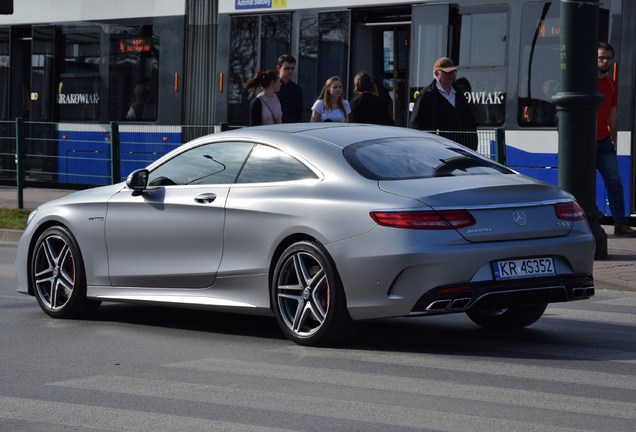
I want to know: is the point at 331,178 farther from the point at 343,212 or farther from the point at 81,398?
the point at 81,398

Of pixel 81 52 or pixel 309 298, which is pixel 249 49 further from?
pixel 309 298

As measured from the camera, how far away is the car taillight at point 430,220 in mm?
8102

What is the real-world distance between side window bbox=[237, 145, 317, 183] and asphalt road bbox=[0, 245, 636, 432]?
3.35 ft

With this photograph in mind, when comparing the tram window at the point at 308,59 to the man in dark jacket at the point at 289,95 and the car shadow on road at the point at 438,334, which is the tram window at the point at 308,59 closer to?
the man in dark jacket at the point at 289,95

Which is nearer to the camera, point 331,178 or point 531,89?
point 331,178

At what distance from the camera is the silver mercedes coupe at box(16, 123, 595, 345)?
321 inches

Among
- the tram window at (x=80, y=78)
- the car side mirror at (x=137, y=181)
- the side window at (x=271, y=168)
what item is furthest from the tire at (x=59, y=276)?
the tram window at (x=80, y=78)

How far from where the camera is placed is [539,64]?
17641mm

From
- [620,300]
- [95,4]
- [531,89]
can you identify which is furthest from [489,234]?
[95,4]

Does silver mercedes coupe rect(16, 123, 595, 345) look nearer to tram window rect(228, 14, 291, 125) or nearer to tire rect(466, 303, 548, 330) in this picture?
tire rect(466, 303, 548, 330)

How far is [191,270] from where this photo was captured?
9383 millimetres

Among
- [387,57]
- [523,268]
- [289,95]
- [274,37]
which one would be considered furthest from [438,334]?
[274,37]

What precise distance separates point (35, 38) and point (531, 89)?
1053 centimetres

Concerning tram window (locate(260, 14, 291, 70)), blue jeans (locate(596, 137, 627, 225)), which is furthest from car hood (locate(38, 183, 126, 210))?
tram window (locate(260, 14, 291, 70))
